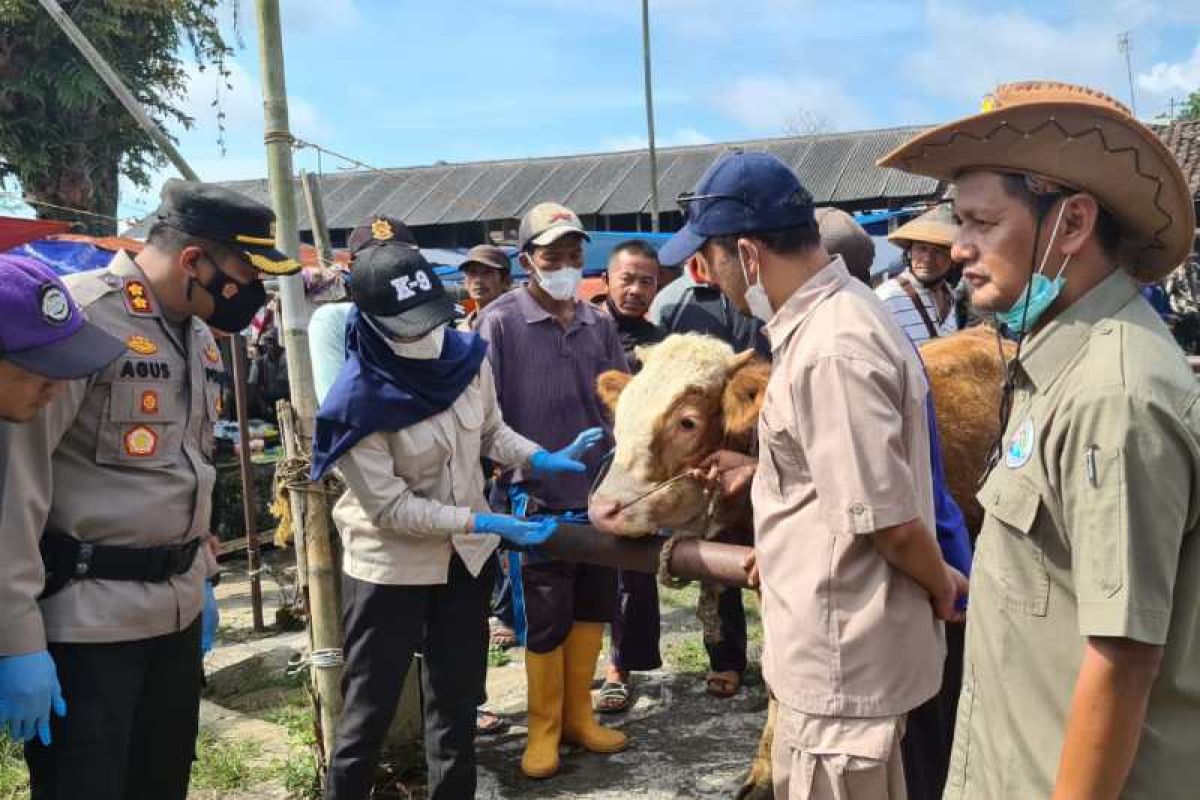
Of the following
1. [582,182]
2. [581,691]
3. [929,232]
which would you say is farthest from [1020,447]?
[582,182]

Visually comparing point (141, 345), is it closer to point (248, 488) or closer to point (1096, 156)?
point (1096, 156)

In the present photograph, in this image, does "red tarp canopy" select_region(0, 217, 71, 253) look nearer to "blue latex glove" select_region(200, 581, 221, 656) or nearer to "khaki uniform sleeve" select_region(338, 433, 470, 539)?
"blue latex glove" select_region(200, 581, 221, 656)

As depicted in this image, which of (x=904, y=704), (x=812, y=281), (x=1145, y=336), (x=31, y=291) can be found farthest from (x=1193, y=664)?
(x=31, y=291)

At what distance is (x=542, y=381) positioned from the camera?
4340 mm

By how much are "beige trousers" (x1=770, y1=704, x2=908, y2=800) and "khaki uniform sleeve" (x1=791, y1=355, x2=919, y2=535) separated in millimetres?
432

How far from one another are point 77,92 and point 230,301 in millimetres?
17260

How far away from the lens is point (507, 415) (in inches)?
172

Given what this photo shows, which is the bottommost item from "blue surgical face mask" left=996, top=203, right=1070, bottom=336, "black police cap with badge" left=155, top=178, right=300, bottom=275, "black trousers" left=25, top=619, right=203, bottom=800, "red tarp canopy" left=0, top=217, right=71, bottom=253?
"black trousers" left=25, top=619, right=203, bottom=800

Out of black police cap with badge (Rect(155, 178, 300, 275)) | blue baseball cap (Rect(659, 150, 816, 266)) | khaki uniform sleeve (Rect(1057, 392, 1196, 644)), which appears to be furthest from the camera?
black police cap with badge (Rect(155, 178, 300, 275))

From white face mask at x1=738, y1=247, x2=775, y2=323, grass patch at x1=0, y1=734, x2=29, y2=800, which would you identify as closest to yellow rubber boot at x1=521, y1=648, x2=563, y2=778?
grass patch at x1=0, y1=734, x2=29, y2=800

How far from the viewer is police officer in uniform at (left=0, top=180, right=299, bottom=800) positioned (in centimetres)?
244

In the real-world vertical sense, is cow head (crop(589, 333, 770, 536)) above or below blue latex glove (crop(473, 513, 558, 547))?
above

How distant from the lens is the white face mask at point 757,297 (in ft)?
7.66

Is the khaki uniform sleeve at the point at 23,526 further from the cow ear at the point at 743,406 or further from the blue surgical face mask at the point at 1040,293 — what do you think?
the blue surgical face mask at the point at 1040,293
